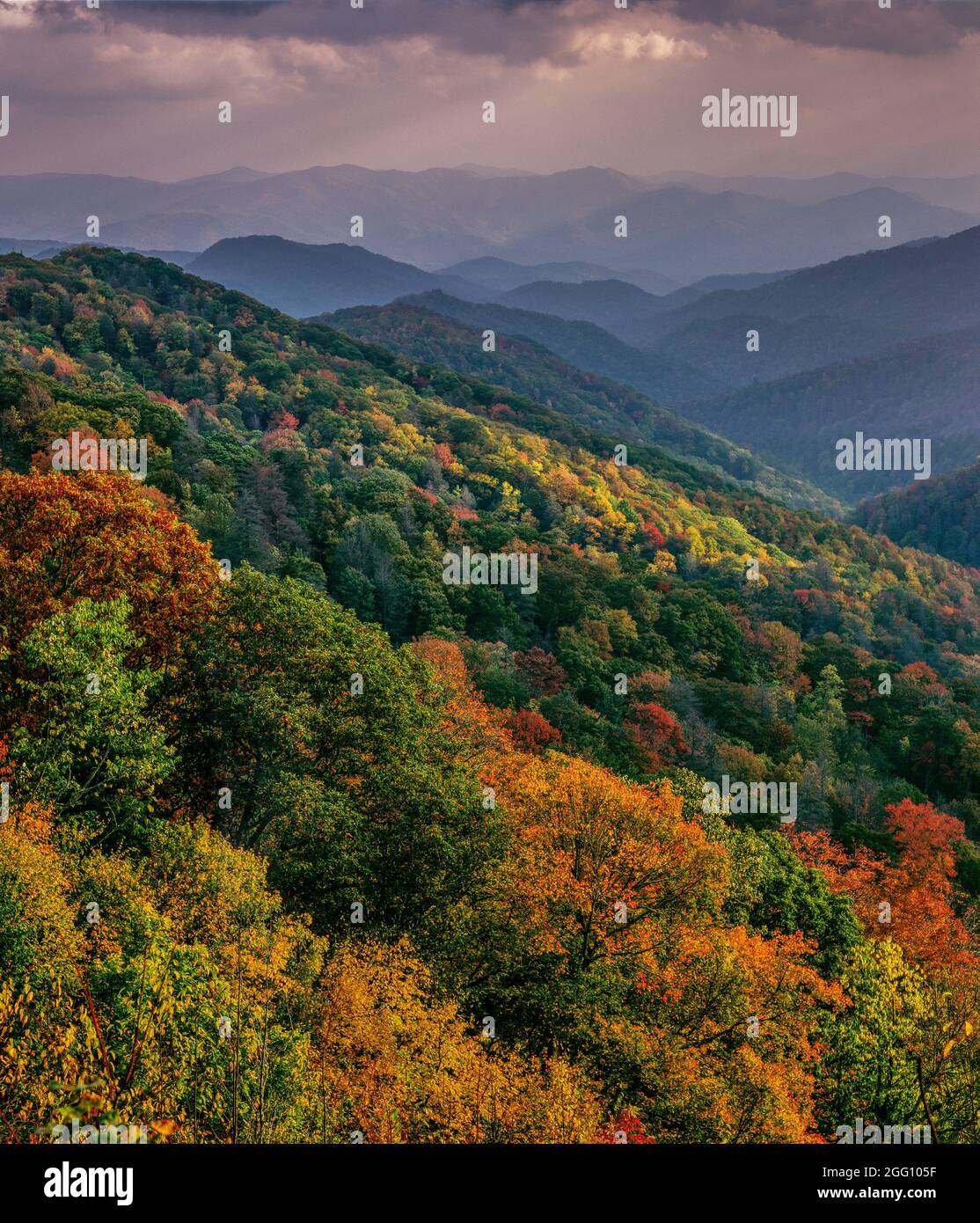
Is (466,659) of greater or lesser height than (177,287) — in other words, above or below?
below

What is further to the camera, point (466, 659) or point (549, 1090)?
point (466, 659)

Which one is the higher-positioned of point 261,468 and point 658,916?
point 261,468

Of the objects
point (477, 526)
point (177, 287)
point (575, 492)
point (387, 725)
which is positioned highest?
point (177, 287)

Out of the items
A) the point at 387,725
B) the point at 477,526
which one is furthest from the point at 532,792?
the point at 477,526

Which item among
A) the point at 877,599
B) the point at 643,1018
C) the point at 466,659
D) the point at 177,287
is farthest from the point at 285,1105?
the point at 177,287

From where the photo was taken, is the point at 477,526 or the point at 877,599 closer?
the point at 477,526

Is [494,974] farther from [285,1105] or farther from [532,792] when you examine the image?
[285,1105]

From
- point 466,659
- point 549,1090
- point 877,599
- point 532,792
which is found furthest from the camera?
point 877,599

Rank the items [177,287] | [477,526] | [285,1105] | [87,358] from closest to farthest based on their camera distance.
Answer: [285,1105], [477,526], [87,358], [177,287]

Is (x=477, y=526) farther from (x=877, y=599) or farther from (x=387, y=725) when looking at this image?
(x=877, y=599)
